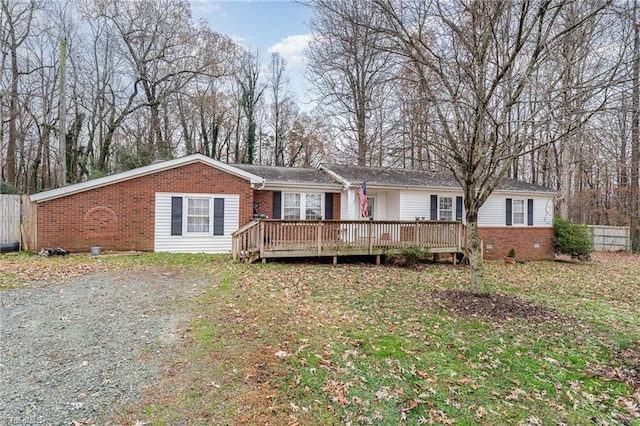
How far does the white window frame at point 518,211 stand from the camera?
55.3 feet

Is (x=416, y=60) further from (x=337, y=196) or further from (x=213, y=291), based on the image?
(x=337, y=196)

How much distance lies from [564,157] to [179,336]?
2067cm

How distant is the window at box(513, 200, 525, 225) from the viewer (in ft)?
55.4

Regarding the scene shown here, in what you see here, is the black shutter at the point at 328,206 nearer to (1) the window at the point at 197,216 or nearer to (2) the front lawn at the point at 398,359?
(1) the window at the point at 197,216

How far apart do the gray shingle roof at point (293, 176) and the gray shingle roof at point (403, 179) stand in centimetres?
58

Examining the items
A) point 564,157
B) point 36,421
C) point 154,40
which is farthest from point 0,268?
point 564,157

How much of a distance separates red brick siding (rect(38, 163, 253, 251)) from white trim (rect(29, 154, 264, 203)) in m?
0.15

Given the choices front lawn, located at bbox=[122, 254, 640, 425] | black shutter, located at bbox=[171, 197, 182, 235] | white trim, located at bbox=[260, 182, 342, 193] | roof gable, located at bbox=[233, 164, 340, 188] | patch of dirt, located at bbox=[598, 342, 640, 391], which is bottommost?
patch of dirt, located at bbox=[598, 342, 640, 391]

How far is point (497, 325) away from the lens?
6.00 m

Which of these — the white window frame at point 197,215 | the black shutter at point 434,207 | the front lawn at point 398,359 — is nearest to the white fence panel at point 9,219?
the white window frame at point 197,215

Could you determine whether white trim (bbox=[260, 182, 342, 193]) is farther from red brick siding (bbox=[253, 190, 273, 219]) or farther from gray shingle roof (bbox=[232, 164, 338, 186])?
red brick siding (bbox=[253, 190, 273, 219])

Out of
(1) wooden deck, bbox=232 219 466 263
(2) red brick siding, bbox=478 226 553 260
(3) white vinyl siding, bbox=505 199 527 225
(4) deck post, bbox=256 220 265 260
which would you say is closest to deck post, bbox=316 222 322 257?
(1) wooden deck, bbox=232 219 466 263

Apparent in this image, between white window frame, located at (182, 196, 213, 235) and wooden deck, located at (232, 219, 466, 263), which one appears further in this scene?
white window frame, located at (182, 196, 213, 235)

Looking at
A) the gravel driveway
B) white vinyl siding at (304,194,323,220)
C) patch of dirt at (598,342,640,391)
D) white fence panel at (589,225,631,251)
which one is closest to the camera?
the gravel driveway
